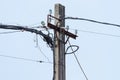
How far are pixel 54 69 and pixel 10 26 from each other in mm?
1950

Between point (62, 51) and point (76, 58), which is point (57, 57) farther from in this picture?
point (76, 58)

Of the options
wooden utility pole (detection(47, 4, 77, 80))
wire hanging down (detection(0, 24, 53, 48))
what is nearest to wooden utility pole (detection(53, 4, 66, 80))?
wooden utility pole (detection(47, 4, 77, 80))

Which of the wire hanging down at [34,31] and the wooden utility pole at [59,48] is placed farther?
the wire hanging down at [34,31]

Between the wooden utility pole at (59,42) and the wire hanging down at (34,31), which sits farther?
the wire hanging down at (34,31)

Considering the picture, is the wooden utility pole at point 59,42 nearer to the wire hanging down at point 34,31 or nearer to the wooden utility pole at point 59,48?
the wooden utility pole at point 59,48

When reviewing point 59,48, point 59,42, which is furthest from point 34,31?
Result: point 59,48

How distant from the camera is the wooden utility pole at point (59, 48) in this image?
1332cm

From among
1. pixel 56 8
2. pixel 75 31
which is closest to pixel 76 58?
pixel 75 31

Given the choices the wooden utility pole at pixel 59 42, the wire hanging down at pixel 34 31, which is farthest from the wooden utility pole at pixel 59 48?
the wire hanging down at pixel 34 31

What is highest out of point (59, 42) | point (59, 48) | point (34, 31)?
point (34, 31)

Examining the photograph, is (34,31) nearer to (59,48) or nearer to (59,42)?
(59,42)

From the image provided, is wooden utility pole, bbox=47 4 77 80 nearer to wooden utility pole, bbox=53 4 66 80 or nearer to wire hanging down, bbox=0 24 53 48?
wooden utility pole, bbox=53 4 66 80

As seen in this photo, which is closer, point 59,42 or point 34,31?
point 59,42

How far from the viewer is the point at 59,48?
13492 mm
